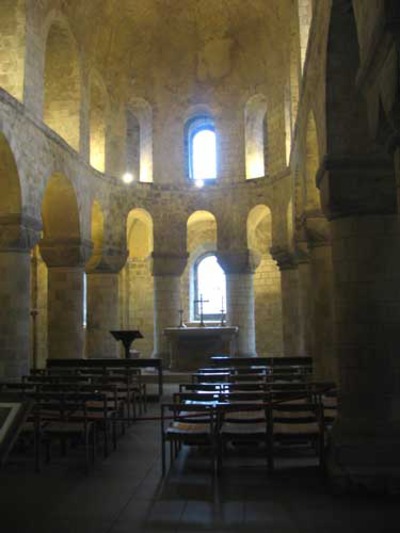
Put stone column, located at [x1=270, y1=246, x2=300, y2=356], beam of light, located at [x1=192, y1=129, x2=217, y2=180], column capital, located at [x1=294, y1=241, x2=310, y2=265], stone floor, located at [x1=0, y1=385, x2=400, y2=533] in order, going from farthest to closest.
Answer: beam of light, located at [x1=192, y1=129, x2=217, y2=180] < stone column, located at [x1=270, y1=246, x2=300, y2=356] < column capital, located at [x1=294, y1=241, x2=310, y2=265] < stone floor, located at [x1=0, y1=385, x2=400, y2=533]

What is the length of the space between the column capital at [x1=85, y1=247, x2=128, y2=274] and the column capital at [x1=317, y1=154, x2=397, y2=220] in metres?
12.8

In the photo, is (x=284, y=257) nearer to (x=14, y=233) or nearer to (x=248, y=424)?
(x=14, y=233)

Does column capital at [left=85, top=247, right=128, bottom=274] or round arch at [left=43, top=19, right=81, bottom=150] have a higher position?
round arch at [left=43, top=19, right=81, bottom=150]

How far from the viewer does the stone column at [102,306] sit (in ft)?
60.7

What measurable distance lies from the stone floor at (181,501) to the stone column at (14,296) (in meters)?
4.83

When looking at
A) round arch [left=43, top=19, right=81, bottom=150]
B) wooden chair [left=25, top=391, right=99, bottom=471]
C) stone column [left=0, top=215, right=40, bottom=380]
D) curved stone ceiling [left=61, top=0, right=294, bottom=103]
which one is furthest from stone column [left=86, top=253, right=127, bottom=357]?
wooden chair [left=25, top=391, right=99, bottom=471]

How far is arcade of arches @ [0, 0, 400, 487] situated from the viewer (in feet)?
21.1

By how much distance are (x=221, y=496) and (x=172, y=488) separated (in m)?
0.59

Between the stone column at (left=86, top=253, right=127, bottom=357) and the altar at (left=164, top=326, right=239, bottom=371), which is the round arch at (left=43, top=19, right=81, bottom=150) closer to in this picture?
the stone column at (left=86, top=253, right=127, bottom=357)

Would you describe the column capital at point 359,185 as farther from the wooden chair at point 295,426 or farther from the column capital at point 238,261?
the column capital at point 238,261

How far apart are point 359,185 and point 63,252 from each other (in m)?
10.8

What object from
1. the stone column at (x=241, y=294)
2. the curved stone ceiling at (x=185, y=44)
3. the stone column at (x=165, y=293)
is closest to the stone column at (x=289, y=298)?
the stone column at (x=241, y=294)

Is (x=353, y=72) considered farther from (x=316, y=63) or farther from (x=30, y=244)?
(x=30, y=244)

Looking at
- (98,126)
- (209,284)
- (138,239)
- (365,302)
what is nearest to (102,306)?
(138,239)
